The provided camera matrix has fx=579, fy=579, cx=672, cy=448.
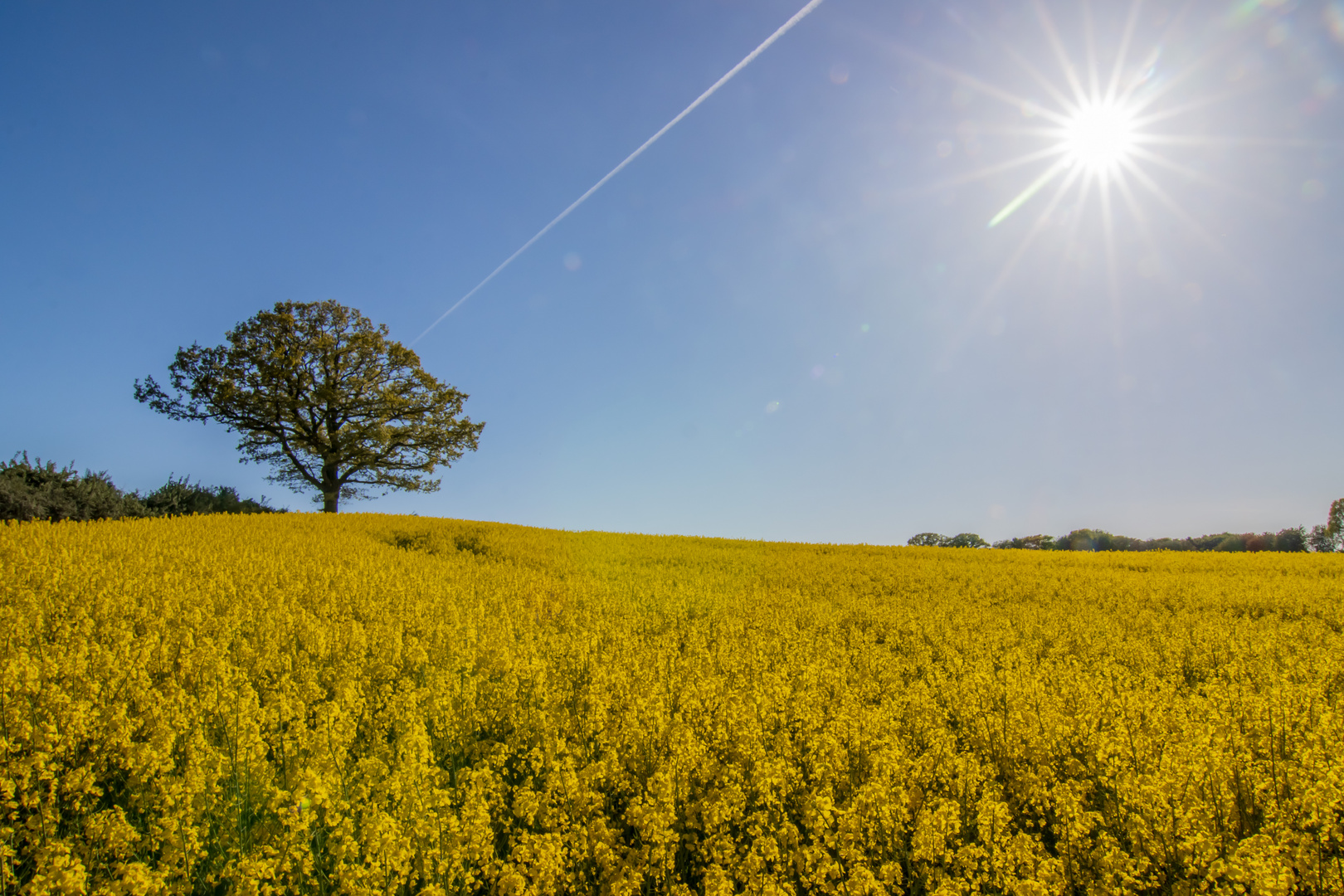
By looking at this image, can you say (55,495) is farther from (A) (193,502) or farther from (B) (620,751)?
(B) (620,751)

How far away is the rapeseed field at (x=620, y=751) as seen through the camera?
2.72m

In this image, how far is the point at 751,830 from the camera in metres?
2.80

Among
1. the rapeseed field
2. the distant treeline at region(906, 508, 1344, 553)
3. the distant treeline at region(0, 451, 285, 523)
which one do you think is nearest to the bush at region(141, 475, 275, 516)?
the distant treeline at region(0, 451, 285, 523)

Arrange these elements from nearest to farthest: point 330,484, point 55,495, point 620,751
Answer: point 620,751, point 55,495, point 330,484

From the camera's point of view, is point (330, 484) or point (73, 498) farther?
point (330, 484)

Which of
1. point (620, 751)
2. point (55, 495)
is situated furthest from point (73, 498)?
point (620, 751)

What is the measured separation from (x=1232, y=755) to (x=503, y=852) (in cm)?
454

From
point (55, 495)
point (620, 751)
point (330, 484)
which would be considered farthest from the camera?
point (330, 484)

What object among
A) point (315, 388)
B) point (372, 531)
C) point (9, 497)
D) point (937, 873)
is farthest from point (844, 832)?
point (315, 388)

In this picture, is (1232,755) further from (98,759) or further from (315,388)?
(315,388)

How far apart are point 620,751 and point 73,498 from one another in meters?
25.3

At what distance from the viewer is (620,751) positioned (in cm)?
380

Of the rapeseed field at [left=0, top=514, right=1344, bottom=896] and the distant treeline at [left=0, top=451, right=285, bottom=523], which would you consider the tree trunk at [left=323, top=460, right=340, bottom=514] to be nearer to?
the distant treeline at [left=0, top=451, right=285, bottom=523]

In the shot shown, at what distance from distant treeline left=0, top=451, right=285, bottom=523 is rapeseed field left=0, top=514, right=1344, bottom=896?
14694 millimetres
